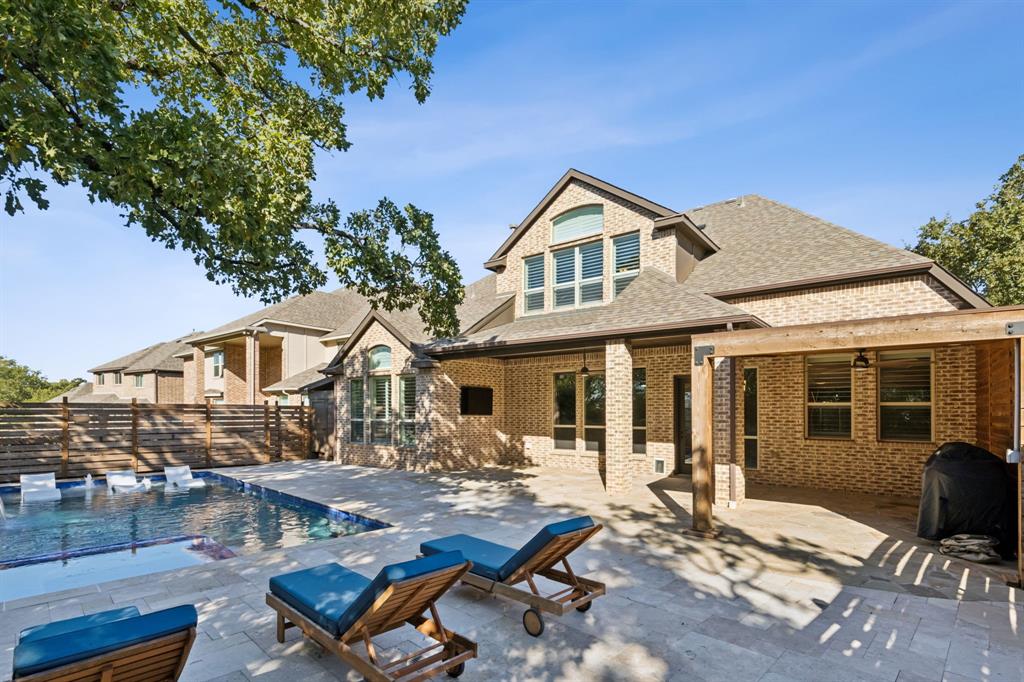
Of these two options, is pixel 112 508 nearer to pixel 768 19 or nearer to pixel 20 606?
pixel 20 606

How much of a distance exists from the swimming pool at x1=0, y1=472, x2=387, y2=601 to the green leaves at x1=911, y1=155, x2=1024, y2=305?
2058 centimetres

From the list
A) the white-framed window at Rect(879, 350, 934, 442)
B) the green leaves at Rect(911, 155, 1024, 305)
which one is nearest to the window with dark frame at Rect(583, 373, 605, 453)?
the white-framed window at Rect(879, 350, 934, 442)

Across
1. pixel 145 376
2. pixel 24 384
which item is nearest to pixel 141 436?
pixel 145 376

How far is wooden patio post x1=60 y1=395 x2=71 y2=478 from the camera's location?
14.7 meters

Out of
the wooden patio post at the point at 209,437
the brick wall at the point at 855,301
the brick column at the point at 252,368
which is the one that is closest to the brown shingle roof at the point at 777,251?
the brick wall at the point at 855,301

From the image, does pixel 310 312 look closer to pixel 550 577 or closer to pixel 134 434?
pixel 134 434

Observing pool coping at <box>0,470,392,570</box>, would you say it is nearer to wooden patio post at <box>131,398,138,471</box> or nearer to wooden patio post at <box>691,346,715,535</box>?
wooden patio post at <box>131,398,138,471</box>

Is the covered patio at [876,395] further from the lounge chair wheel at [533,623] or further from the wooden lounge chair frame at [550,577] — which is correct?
the lounge chair wheel at [533,623]

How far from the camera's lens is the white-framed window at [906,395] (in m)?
11.1

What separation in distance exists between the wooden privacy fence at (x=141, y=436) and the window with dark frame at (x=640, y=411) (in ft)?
42.2

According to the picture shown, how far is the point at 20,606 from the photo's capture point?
5234mm

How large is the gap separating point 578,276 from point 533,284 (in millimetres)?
1485

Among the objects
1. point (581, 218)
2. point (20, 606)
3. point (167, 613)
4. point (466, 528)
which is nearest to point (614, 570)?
point (466, 528)

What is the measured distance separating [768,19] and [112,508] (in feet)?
55.9
